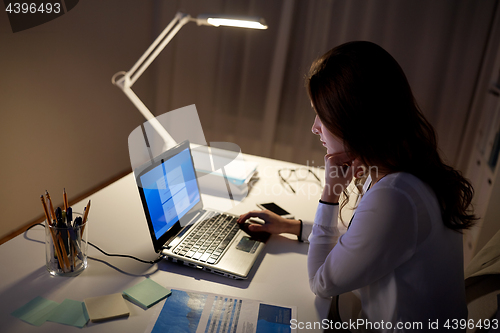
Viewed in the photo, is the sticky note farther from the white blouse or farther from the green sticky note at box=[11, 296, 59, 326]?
the white blouse

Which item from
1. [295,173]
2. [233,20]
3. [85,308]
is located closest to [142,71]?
[233,20]

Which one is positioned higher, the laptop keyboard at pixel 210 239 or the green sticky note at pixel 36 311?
the laptop keyboard at pixel 210 239

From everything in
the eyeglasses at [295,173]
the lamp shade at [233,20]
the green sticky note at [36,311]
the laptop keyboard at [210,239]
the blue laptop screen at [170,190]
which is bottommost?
the eyeglasses at [295,173]

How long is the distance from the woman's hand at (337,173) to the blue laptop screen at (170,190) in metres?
0.43

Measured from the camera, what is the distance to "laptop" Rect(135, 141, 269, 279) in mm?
942

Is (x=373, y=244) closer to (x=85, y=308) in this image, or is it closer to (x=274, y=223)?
(x=274, y=223)

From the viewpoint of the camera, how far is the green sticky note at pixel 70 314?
2.40 feet

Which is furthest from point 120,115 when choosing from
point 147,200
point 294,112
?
point 147,200

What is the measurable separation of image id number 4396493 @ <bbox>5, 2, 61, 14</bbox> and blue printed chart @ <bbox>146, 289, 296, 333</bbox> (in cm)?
197

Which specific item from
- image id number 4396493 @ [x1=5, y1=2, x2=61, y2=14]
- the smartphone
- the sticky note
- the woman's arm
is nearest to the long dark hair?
the woman's arm

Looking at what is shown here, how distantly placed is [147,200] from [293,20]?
2302mm

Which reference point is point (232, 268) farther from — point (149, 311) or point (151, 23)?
point (151, 23)
